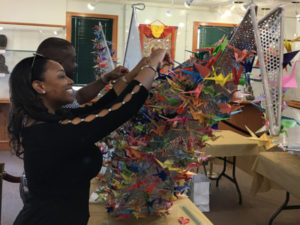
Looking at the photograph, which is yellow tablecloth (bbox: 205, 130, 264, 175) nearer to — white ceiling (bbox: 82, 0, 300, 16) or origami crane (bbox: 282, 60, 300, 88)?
origami crane (bbox: 282, 60, 300, 88)

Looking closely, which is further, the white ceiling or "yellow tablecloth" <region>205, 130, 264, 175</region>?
the white ceiling

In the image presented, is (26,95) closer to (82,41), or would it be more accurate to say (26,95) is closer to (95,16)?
(82,41)

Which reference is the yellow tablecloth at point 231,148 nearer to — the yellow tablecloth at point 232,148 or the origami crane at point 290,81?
the yellow tablecloth at point 232,148

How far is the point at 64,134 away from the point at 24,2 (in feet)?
16.4

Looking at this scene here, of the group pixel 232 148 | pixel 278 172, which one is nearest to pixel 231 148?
pixel 232 148

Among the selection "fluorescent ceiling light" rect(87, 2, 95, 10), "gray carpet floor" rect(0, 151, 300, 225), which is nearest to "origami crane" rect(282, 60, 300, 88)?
"gray carpet floor" rect(0, 151, 300, 225)

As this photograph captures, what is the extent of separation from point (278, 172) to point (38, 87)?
6.94 feet

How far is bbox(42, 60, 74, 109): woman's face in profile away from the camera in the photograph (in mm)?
994

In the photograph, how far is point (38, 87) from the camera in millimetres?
987

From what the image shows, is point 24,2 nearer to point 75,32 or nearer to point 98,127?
point 75,32

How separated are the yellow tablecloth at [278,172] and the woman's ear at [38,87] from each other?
1.98m

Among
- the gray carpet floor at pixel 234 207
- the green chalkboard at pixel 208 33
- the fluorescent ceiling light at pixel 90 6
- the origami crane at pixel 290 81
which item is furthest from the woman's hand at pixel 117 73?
the green chalkboard at pixel 208 33

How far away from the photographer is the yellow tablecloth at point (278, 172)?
2.34m

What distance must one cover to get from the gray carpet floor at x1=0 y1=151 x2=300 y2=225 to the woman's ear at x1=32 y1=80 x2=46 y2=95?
80.0 inches
